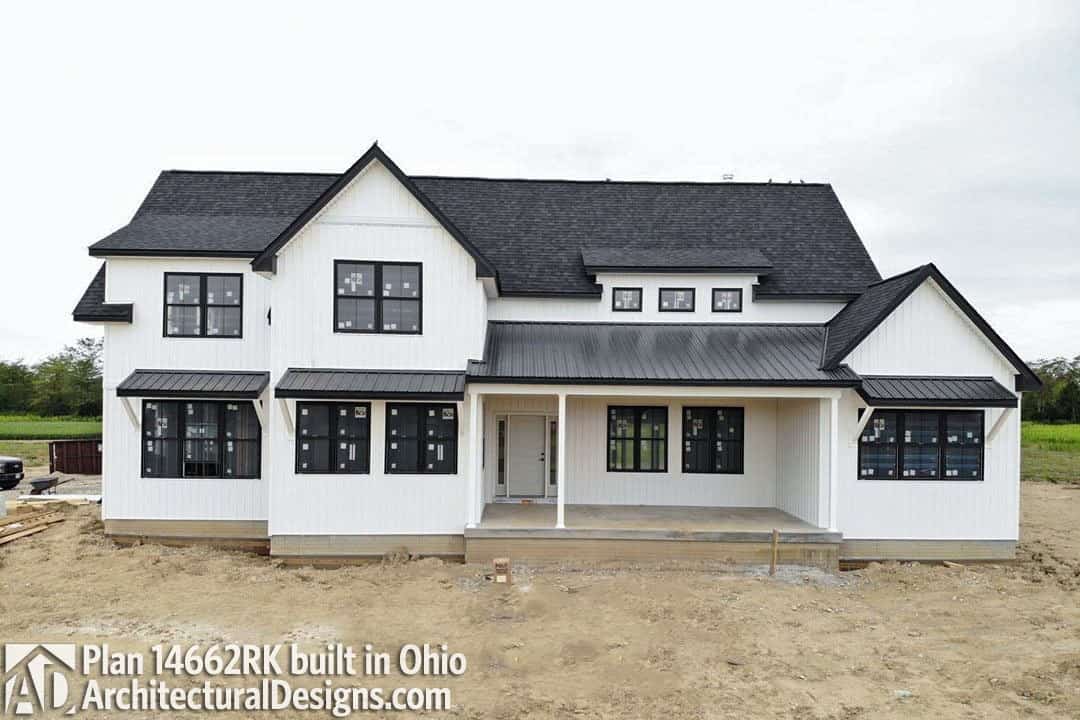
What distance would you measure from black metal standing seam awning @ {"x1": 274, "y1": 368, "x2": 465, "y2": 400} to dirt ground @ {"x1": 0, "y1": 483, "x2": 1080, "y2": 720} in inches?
117

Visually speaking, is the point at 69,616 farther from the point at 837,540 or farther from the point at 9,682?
the point at 837,540

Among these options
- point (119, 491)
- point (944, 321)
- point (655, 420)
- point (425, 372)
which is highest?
point (944, 321)

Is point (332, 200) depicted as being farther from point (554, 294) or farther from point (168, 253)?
point (554, 294)

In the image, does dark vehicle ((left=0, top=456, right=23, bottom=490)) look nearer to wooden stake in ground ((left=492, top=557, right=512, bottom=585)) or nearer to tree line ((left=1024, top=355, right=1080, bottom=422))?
wooden stake in ground ((left=492, top=557, right=512, bottom=585))

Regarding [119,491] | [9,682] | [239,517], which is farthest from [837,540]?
[119,491]

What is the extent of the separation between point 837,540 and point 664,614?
4195mm

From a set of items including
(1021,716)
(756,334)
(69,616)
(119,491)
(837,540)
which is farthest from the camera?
(756,334)

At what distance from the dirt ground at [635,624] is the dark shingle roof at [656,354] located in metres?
3.32

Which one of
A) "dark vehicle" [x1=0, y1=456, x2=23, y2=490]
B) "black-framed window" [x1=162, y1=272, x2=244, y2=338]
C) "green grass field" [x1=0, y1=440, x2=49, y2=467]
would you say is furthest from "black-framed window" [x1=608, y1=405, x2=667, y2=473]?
"green grass field" [x1=0, y1=440, x2=49, y2=467]

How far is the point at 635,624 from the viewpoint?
8.95 m

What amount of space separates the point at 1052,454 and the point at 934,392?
88.2 ft

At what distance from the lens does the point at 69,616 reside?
9117mm

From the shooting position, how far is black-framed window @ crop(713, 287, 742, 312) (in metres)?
14.5

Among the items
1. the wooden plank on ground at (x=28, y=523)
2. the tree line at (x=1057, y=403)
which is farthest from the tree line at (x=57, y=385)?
the tree line at (x=1057, y=403)
